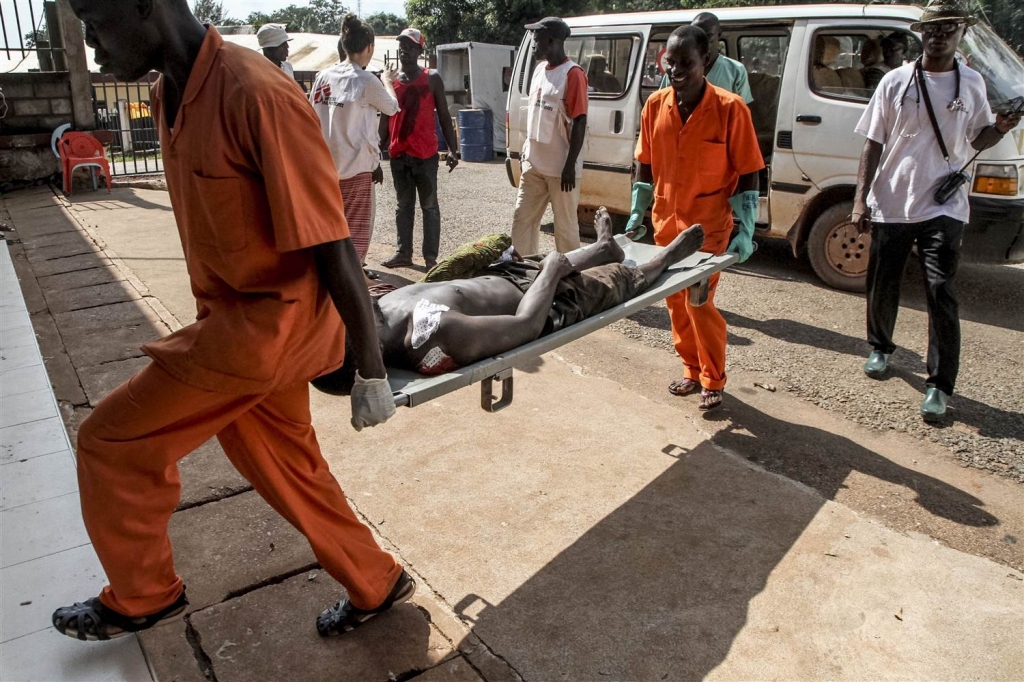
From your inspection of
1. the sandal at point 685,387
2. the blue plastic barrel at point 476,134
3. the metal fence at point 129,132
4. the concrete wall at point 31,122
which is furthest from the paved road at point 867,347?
the blue plastic barrel at point 476,134

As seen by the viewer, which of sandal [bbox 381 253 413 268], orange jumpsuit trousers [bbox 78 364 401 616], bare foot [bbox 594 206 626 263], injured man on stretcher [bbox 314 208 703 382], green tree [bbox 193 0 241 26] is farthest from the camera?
green tree [bbox 193 0 241 26]

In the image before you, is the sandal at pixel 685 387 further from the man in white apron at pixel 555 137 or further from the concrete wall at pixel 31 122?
the concrete wall at pixel 31 122

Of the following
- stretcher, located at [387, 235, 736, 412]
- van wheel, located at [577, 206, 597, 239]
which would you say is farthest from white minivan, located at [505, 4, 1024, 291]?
stretcher, located at [387, 235, 736, 412]

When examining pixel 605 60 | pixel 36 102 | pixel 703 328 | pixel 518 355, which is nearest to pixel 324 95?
pixel 605 60

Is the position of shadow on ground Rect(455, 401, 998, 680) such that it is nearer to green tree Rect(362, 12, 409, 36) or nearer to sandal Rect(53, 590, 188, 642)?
sandal Rect(53, 590, 188, 642)

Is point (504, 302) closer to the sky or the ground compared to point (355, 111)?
closer to the ground

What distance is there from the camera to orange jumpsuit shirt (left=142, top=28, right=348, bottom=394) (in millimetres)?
1648

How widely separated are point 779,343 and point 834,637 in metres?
2.81

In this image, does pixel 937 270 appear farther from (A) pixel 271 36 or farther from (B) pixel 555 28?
(A) pixel 271 36

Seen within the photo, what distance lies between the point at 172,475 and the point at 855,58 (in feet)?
19.5

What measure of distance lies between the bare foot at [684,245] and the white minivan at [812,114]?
173cm

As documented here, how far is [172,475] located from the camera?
6.47ft

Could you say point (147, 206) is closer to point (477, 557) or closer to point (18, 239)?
point (18, 239)

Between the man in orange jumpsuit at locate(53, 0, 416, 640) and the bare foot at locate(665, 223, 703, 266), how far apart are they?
7.08ft
